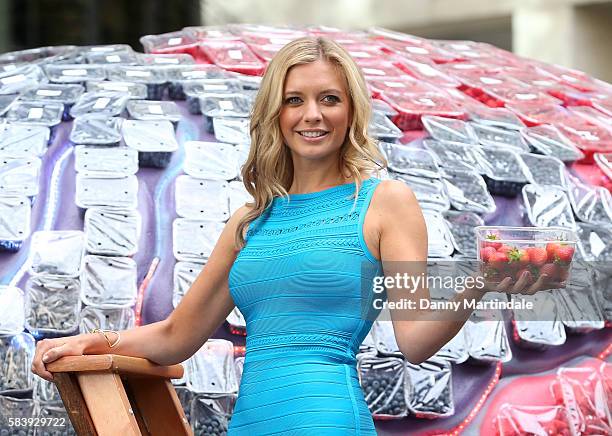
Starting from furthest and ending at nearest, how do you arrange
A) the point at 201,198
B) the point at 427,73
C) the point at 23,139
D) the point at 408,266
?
the point at 427,73 < the point at 23,139 < the point at 201,198 < the point at 408,266

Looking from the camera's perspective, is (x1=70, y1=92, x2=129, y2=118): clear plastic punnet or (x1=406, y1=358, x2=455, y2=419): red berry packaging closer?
(x1=406, y1=358, x2=455, y2=419): red berry packaging

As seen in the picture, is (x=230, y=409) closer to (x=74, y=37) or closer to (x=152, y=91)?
(x=152, y=91)

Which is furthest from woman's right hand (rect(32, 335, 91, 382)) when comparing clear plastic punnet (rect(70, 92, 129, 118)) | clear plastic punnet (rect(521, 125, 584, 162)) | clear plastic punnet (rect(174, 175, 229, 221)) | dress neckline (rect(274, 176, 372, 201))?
clear plastic punnet (rect(521, 125, 584, 162))

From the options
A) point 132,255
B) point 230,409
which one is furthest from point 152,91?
point 230,409

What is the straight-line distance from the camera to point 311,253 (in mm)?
2484

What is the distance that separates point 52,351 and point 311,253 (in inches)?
25.9

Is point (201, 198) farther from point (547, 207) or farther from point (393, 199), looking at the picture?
point (393, 199)

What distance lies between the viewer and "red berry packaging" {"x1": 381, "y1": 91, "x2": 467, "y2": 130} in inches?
197

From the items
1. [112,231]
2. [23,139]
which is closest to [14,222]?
[112,231]

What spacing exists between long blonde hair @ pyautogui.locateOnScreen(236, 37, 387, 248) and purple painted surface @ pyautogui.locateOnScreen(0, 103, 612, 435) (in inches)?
57.7

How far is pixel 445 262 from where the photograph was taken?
3965 millimetres

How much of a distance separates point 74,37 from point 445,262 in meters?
12.0

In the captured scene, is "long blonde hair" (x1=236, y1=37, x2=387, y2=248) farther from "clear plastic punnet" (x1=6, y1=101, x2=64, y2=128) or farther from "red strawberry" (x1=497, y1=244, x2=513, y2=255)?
"clear plastic punnet" (x1=6, y1=101, x2=64, y2=128)

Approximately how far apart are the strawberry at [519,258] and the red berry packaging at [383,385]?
1.81 meters
